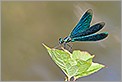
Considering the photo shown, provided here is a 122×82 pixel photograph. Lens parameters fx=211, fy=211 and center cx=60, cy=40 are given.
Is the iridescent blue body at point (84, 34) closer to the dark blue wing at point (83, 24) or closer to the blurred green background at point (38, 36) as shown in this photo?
the dark blue wing at point (83, 24)

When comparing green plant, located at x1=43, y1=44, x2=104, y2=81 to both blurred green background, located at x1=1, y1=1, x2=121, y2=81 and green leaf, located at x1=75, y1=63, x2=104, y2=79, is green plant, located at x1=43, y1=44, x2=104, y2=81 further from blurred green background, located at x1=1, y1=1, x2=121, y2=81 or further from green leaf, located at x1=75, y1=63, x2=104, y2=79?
blurred green background, located at x1=1, y1=1, x2=121, y2=81

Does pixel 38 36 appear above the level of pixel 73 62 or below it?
above

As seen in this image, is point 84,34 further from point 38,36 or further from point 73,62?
point 38,36

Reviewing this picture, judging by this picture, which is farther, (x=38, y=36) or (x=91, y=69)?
(x=38, y=36)

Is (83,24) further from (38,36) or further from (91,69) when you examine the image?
(38,36)

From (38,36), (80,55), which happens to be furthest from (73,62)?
(38,36)

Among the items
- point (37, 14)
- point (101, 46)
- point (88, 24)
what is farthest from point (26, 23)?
point (88, 24)

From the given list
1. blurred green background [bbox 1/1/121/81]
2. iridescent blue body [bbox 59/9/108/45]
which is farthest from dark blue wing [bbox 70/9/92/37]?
blurred green background [bbox 1/1/121/81]
